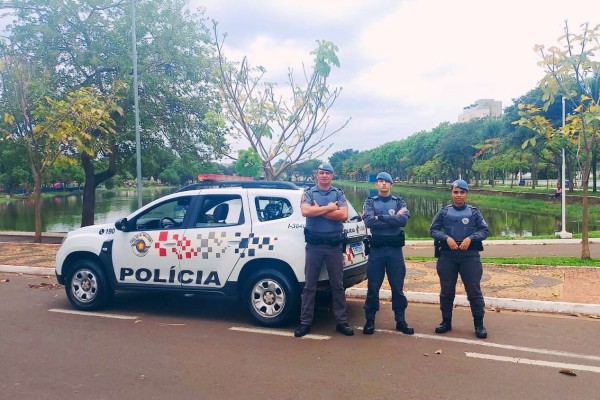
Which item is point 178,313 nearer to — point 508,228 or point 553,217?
point 508,228

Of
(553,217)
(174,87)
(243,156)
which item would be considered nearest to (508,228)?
(553,217)

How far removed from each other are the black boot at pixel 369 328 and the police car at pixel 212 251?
54 centimetres

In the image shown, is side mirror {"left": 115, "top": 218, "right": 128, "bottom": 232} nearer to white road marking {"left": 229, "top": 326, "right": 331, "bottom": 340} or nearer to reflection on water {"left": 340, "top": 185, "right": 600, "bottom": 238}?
white road marking {"left": 229, "top": 326, "right": 331, "bottom": 340}

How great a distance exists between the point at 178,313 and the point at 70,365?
2.14m

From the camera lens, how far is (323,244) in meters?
5.72

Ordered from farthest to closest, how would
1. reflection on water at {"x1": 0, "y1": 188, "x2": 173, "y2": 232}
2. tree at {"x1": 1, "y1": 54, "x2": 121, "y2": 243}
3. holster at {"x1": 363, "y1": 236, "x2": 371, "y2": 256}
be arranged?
reflection on water at {"x1": 0, "y1": 188, "x2": 173, "y2": 232}
tree at {"x1": 1, "y1": 54, "x2": 121, "y2": 243}
holster at {"x1": 363, "y1": 236, "x2": 371, "y2": 256}

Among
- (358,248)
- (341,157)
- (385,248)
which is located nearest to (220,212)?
(358,248)

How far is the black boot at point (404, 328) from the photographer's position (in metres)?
5.87

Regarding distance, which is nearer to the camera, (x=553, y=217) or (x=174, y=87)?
(x=174, y=87)

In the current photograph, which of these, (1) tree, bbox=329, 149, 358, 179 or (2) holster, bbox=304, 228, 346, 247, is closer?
(2) holster, bbox=304, 228, 346, 247

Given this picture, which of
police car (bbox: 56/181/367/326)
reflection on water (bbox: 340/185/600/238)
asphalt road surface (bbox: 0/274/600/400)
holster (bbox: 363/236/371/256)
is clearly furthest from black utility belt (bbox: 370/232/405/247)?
reflection on water (bbox: 340/185/600/238)

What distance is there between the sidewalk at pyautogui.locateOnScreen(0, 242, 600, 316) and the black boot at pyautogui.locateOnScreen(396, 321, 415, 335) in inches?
65.2

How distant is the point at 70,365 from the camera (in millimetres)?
4887

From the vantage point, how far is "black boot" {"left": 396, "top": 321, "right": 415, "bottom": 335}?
5.87 meters
